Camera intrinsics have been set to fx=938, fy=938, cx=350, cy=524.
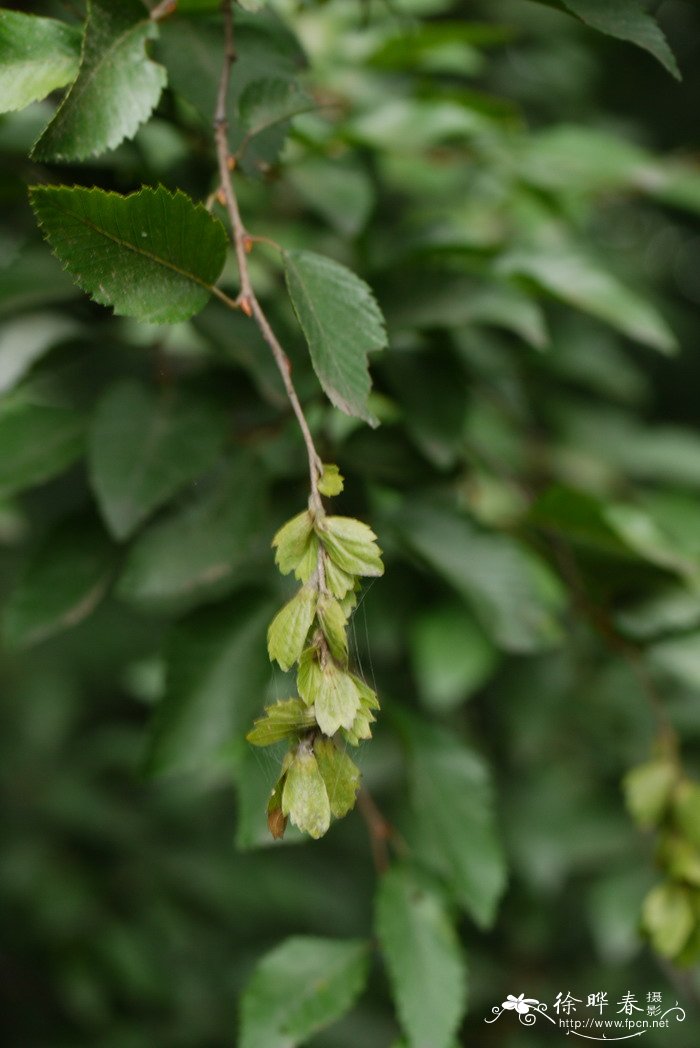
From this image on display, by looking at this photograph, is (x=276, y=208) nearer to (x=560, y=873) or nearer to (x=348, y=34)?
(x=348, y=34)

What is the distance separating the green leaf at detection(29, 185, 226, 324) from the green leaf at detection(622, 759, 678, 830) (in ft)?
2.07

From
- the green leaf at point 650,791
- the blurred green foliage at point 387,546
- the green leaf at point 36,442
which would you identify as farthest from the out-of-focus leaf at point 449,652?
the green leaf at point 36,442

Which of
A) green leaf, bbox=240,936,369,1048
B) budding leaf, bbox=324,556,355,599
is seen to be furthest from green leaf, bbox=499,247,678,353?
green leaf, bbox=240,936,369,1048

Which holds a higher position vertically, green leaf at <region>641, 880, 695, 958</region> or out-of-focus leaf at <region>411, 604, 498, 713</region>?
out-of-focus leaf at <region>411, 604, 498, 713</region>

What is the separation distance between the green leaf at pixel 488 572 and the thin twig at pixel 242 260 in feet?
1.04

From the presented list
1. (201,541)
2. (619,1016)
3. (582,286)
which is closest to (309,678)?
(201,541)

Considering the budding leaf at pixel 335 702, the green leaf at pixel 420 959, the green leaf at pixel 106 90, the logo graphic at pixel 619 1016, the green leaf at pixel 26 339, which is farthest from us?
the logo graphic at pixel 619 1016

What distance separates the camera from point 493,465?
3.68 ft

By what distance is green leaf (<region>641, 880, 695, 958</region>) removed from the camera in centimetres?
85

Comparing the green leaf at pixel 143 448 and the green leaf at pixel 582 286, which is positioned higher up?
the green leaf at pixel 582 286

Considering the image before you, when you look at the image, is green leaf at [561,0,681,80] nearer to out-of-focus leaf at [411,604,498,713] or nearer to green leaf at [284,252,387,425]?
green leaf at [284,252,387,425]

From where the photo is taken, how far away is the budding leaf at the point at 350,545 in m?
0.49

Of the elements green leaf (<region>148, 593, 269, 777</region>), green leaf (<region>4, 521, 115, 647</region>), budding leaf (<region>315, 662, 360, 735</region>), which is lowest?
green leaf (<region>148, 593, 269, 777</region>)

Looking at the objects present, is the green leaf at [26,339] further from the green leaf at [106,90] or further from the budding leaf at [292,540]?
the budding leaf at [292,540]
